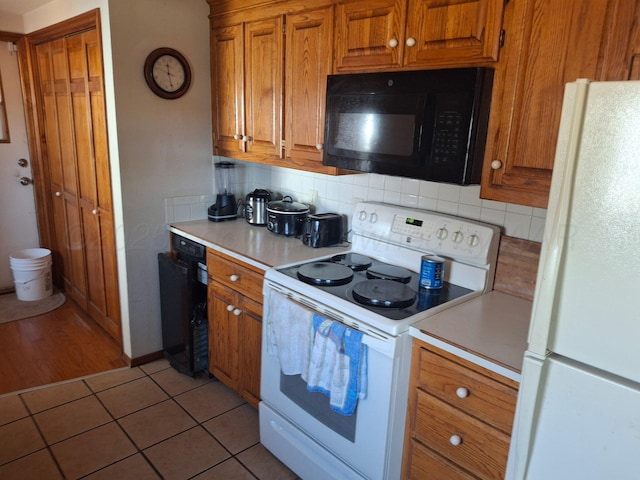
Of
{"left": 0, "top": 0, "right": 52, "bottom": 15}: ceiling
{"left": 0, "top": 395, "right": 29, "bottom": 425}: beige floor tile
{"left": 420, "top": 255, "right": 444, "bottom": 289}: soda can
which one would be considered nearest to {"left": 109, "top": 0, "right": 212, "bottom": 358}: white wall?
{"left": 0, "top": 395, "right": 29, "bottom": 425}: beige floor tile

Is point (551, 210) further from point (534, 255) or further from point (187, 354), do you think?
point (187, 354)

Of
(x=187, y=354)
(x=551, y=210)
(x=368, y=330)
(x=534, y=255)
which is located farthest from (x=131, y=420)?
(x=551, y=210)

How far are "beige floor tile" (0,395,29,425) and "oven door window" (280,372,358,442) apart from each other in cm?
143

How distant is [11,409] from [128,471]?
2.83 ft

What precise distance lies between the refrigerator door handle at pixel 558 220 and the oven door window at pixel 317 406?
0.88 m

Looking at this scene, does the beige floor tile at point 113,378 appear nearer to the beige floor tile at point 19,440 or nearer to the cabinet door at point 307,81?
the beige floor tile at point 19,440

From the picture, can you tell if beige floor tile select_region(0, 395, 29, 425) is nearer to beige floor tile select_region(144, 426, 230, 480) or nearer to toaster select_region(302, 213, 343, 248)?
beige floor tile select_region(144, 426, 230, 480)

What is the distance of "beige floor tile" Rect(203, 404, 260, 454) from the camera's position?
2.27m

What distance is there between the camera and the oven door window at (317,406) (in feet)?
5.83

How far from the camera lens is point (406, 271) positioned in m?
2.12

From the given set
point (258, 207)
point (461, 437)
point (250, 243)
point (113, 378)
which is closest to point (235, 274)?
point (250, 243)

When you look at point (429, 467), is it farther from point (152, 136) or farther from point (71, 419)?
point (152, 136)

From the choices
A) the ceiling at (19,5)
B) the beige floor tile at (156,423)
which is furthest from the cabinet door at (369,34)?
the ceiling at (19,5)

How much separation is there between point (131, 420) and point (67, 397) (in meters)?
0.46
